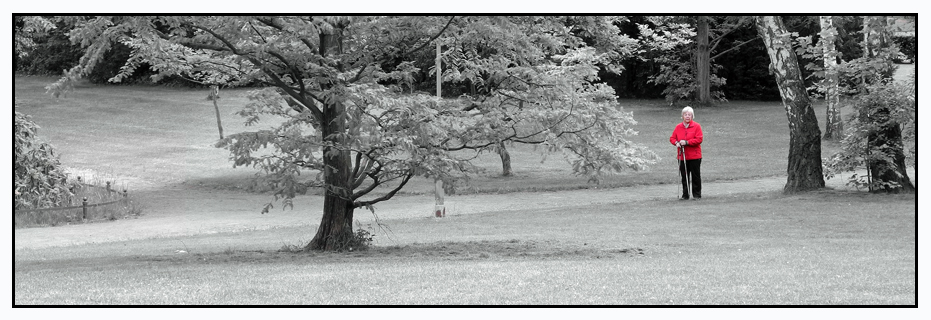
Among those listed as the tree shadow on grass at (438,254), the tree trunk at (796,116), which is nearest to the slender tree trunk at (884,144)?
→ the tree trunk at (796,116)

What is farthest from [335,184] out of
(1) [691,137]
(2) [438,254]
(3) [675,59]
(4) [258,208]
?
(3) [675,59]

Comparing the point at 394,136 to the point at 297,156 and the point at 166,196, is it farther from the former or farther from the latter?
the point at 166,196

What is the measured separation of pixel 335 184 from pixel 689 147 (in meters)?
8.44

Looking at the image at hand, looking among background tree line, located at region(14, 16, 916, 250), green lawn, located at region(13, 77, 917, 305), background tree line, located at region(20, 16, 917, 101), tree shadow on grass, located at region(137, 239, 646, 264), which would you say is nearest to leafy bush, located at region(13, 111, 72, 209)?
green lawn, located at region(13, 77, 917, 305)

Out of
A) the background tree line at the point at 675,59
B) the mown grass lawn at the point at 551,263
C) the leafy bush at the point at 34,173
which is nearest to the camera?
the mown grass lawn at the point at 551,263

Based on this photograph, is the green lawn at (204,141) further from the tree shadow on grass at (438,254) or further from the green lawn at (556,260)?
the tree shadow on grass at (438,254)

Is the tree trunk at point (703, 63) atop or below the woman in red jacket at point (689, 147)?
Answer: atop

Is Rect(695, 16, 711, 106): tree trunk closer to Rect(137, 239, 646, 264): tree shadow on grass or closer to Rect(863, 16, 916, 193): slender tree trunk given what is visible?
Rect(863, 16, 916, 193): slender tree trunk

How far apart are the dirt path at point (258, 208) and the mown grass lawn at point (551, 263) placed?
66.6 inches

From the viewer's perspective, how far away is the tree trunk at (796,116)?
18.2 meters

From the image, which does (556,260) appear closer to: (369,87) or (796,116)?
(369,87)

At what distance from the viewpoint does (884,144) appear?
17234 millimetres

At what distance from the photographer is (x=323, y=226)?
12.1 metres

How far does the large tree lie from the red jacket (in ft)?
18.8
